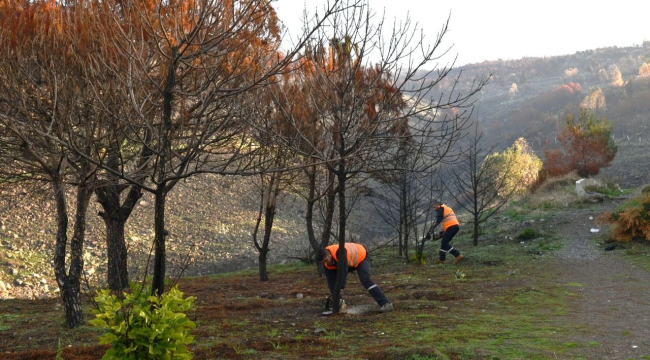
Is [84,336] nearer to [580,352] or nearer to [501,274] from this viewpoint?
[580,352]

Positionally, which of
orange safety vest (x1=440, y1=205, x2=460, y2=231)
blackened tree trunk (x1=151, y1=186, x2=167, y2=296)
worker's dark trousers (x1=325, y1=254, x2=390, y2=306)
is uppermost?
blackened tree trunk (x1=151, y1=186, x2=167, y2=296)

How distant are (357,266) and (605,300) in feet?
13.1

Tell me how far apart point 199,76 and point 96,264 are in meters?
17.6

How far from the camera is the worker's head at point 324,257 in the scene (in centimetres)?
827

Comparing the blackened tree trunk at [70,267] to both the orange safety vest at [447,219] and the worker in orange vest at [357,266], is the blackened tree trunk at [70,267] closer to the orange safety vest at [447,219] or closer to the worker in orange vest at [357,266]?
the worker in orange vest at [357,266]

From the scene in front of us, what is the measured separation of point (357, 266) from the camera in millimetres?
8445

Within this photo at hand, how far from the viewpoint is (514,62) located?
510 feet

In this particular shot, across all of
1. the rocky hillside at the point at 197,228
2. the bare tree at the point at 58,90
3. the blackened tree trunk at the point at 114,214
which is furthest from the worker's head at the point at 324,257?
the blackened tree trunk at the point at 114,214

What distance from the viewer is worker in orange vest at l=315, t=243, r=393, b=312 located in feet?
26.9

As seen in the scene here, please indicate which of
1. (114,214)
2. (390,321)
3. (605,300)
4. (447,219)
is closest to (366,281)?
(390,321)

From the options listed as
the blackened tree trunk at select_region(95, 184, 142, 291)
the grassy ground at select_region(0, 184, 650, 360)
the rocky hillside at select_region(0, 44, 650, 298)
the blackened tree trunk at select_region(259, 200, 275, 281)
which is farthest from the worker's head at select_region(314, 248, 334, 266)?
the blackened tree trunk at select_region(259, 200, 275, 281)

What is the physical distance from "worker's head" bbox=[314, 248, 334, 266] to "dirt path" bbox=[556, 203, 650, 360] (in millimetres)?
3308

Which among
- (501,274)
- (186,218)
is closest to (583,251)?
(501,274)

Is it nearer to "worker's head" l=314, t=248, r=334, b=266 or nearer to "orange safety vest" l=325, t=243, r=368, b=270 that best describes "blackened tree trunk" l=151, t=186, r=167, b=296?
"worker's head" l=314, t=248, r=334, b=266
